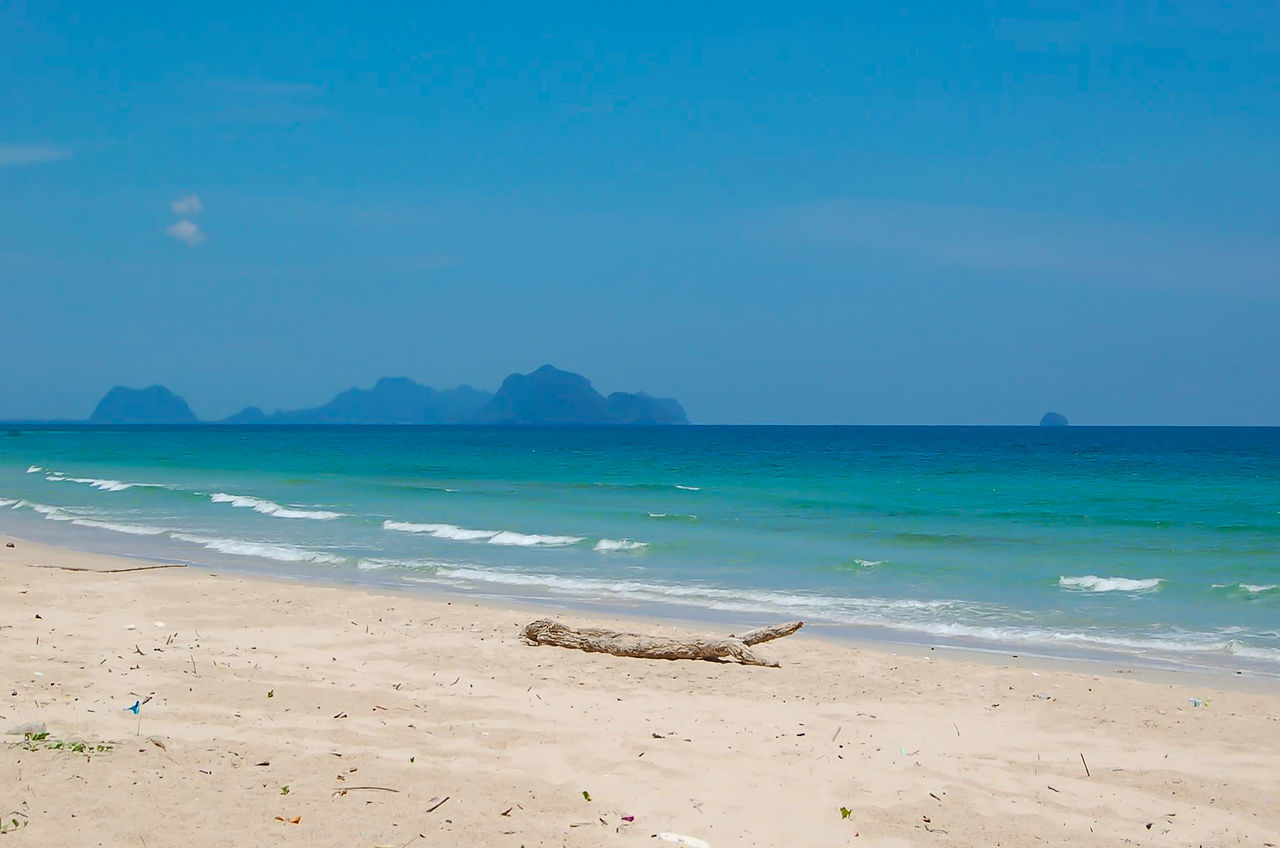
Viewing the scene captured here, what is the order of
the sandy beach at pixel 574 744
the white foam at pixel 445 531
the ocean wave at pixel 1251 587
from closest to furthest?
the sandy beach at pixel 574 744 < the ocean wave at pixel 1251 587 < the white foam at pixel 445 531

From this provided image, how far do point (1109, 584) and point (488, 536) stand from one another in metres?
12.1

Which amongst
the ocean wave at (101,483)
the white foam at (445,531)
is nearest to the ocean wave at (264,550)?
the white foam at (445,531)

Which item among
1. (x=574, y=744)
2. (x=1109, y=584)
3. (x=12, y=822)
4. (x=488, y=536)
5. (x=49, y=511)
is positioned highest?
(x=12, y=822)

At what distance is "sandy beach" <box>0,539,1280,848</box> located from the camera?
491 centimetres

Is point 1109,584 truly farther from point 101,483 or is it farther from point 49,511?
Answer: point 101,483

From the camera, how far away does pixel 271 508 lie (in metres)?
26.8

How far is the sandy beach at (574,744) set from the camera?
193 inches

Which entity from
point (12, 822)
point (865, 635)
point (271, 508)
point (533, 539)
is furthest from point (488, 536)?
point (12, 822)

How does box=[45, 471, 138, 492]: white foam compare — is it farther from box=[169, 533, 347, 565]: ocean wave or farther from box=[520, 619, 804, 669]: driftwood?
box=[520, 619, 804, 669]: driftwood

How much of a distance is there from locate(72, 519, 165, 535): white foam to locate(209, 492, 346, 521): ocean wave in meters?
3.41

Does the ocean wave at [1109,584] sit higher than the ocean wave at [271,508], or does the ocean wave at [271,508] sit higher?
the ocean wave at [1109,584]

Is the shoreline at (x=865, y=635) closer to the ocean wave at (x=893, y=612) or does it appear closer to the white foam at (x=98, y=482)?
the ocean wave at (x=893, y=612)

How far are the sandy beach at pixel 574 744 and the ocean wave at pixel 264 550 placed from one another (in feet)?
24.1

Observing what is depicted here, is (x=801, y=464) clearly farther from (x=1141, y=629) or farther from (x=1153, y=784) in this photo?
(x=1153, y=784)
